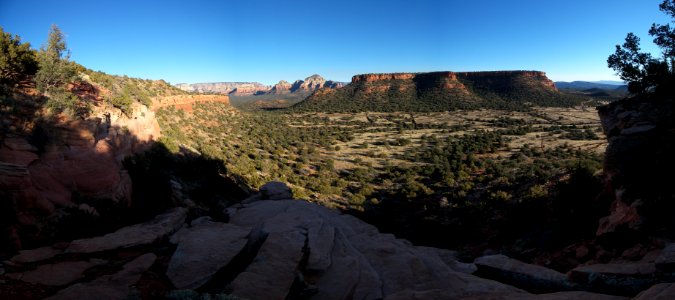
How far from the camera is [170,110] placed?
42.2 m

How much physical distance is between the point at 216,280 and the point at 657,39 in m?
20.7

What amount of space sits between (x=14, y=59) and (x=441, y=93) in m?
95.0

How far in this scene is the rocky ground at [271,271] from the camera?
22.2 ft

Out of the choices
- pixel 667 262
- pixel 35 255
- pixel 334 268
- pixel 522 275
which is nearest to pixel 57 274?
pixel 35 255

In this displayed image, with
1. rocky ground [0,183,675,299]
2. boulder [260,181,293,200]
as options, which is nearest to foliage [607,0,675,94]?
rocky ground [0,183,675,299]

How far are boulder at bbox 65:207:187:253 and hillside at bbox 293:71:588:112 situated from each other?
7421 cm

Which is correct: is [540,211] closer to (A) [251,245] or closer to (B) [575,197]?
(B) [575,197]

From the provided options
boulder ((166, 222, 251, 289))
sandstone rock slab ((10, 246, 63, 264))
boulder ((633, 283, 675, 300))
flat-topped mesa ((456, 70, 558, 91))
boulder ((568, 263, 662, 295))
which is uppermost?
flat-topped mesa ((456, 70, 558, 91))

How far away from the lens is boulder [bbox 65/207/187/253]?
28.3 ft

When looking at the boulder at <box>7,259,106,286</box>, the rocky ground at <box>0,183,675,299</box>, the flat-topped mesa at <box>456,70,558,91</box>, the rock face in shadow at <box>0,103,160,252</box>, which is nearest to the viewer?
the boulder at <box>7,259,106,286</box>

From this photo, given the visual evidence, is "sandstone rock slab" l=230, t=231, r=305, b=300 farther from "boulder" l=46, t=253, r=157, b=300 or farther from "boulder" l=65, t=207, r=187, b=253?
"boulder" l=65, t=207, r=187, b=253

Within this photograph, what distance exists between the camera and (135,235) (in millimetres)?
9711

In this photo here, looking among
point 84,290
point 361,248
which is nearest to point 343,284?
point 361,248

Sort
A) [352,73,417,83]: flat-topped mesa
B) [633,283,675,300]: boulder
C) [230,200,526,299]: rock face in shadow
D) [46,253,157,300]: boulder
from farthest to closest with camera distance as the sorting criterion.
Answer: [352,73,417,83]: flat-topped mesa < [230,200,526,299]: rock face in shadow < [46,253,157,300]: boulder < [633,283,675,300]: boulder
